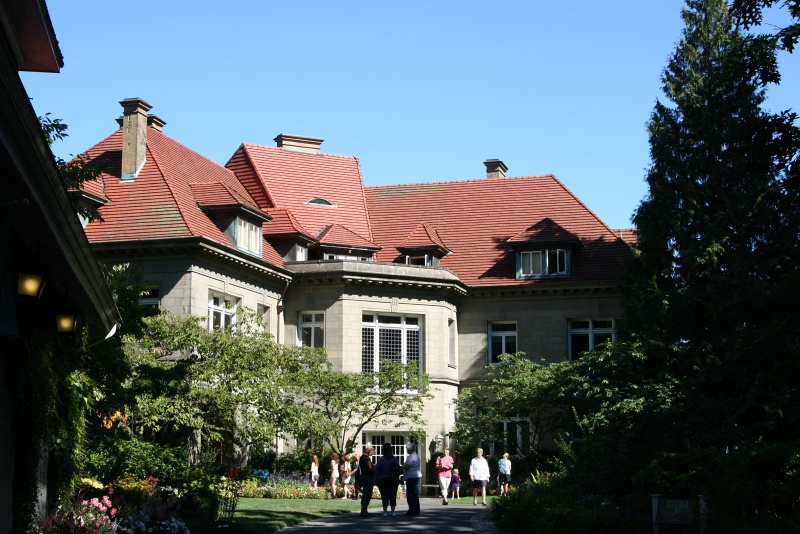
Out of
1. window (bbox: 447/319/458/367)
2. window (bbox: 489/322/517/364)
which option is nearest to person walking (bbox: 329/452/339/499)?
window (bbox: 447/319/458/367)

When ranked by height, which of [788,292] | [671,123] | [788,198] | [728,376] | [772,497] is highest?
[671,123]

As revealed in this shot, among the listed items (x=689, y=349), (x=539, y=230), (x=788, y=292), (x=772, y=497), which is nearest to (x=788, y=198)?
(x=788, y=292)

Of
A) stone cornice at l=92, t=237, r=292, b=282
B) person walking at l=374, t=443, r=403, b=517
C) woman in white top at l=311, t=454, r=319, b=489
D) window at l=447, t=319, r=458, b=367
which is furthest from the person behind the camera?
window at l=447, t=319, r=458, b=367

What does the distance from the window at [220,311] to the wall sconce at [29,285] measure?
23.5m

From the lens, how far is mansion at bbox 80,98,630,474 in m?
33.4

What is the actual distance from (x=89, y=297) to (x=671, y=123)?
89.8ft

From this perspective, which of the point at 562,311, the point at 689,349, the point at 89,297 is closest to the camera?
the point at 89,297

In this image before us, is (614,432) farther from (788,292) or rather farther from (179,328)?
(179,328)

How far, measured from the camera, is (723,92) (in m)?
34.3

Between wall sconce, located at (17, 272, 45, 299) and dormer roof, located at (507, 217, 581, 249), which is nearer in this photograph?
wall sconce, located at (17, 272, 45, 299)

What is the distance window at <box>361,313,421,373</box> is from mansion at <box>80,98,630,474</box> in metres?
0.05

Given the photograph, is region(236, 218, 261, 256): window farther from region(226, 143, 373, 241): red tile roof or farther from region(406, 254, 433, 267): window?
region(406, 254, 433, 267): window

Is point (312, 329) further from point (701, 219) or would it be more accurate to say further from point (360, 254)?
point (701, 219)

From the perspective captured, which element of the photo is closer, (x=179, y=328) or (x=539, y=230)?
(x=179, y=328)
